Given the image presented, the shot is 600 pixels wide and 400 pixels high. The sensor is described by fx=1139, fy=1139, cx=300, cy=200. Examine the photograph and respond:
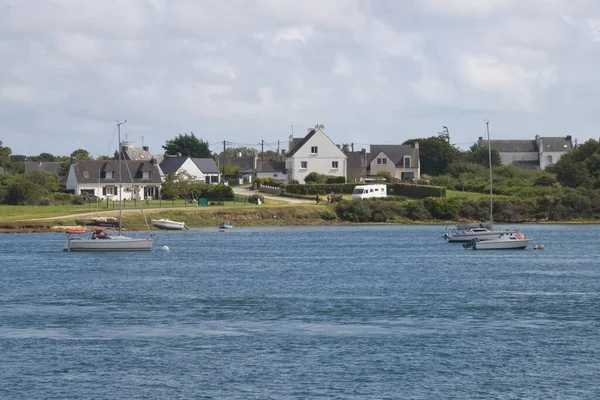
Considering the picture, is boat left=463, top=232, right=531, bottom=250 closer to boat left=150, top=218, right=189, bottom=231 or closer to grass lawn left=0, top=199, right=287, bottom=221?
boat left=150, top=218, right=189, bottom=231

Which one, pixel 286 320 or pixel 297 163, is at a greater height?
pixel 297 163

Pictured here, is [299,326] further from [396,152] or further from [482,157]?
[482,157]

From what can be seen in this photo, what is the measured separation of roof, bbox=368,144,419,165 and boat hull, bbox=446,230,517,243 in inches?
2862

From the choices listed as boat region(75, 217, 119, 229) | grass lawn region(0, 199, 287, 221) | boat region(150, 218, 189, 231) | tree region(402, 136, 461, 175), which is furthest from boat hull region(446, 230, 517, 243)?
tree region(402, 136, 461, 175)

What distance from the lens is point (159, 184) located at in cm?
15088

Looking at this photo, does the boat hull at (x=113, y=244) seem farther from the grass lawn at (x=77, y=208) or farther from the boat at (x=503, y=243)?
→ the grass lawn at (x=77, y=208)

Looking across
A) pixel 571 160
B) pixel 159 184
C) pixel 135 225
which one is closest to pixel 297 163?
pixel 159 184

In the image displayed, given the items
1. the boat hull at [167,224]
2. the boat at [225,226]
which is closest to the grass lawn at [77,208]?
the boat at [225,226]

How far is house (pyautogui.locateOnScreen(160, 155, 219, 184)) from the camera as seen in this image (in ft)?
546

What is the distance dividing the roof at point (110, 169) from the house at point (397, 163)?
1442 inches

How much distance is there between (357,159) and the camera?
173 metres

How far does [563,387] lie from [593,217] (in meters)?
102

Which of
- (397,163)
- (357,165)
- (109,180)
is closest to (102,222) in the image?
(109,180)

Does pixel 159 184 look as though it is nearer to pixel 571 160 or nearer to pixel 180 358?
pixel 571 160
